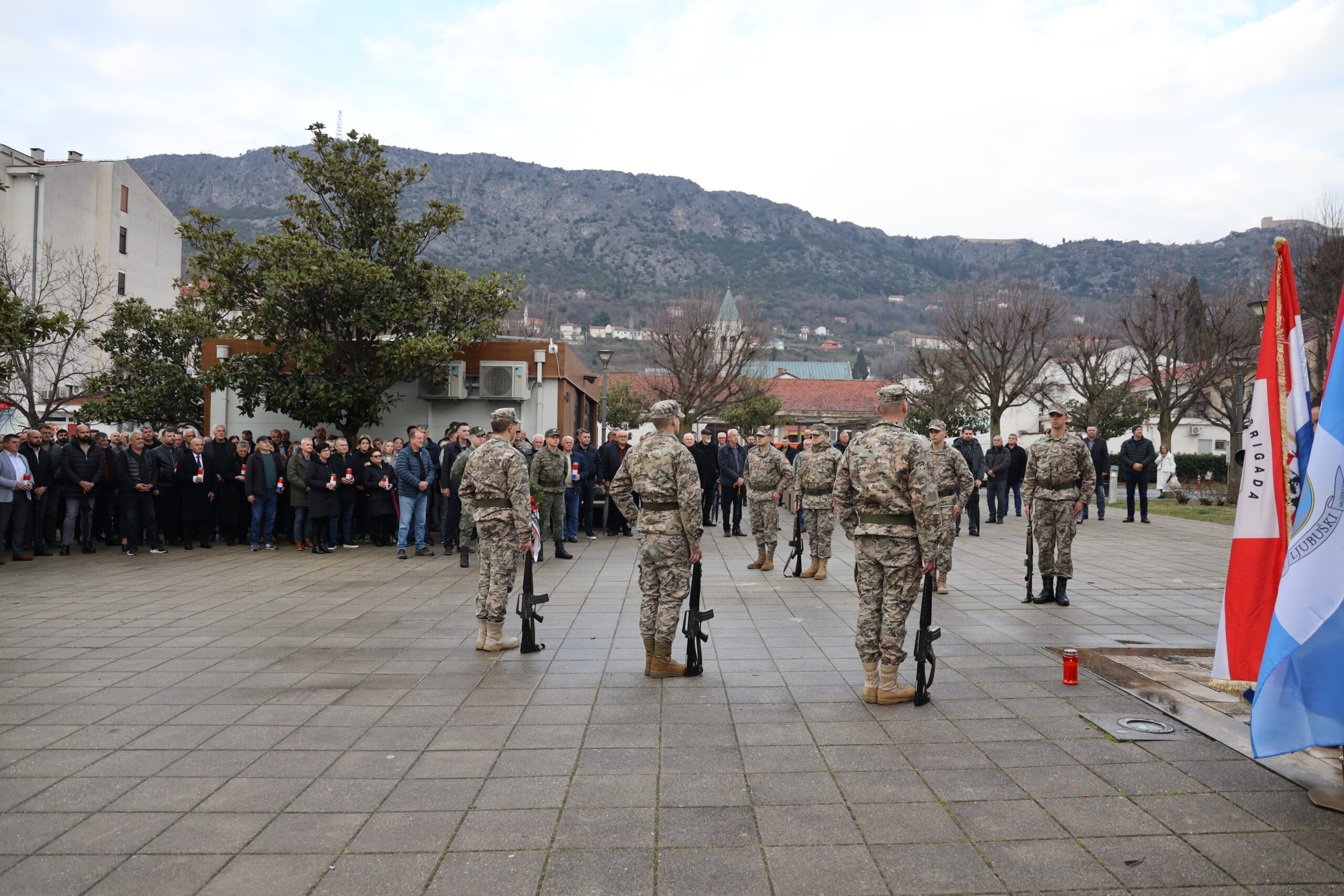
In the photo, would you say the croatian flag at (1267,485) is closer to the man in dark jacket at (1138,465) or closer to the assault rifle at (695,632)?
the assault rifle at (695,632)

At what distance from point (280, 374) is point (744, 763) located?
14.5 metres

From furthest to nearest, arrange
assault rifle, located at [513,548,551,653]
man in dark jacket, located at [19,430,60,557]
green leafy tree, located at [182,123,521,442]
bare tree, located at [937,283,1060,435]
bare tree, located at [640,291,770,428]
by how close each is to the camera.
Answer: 1. bare tree, located at [640,291,770,428]
2. bare tree, located at [937,283,1060,435]
3. green leafy tree, located at [182,123,521,442]
4. man in dark jacket, located at [19,430,60,557]
5. assault rifle, located at [513,548,551,653]

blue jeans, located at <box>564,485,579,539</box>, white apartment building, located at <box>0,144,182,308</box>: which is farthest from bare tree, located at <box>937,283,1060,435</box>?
white apartment building, located at <box>0,144,182,308</box>

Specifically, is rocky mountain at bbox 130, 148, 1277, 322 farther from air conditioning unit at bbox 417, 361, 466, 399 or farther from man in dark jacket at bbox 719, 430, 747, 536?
man in dark jacket at bbox 719, 430, 747, 536

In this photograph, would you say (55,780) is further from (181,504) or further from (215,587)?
(181,504)

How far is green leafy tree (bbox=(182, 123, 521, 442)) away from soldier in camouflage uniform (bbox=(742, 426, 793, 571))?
6.90 m

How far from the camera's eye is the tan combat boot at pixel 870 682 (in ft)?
18.4

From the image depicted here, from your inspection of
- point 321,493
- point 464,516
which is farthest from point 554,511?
point 321,493

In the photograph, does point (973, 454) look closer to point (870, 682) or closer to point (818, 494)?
point (818, 494)

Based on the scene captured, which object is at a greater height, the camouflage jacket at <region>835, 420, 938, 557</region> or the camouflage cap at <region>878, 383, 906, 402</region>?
the camouflage cap at <region>878, 383, 906, 402</region>

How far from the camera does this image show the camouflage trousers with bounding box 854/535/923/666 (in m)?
5.57

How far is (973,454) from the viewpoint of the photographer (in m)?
17.0

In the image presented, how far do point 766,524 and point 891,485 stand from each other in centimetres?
631

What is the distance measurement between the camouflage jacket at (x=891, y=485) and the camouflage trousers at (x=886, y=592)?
0.07 meters
